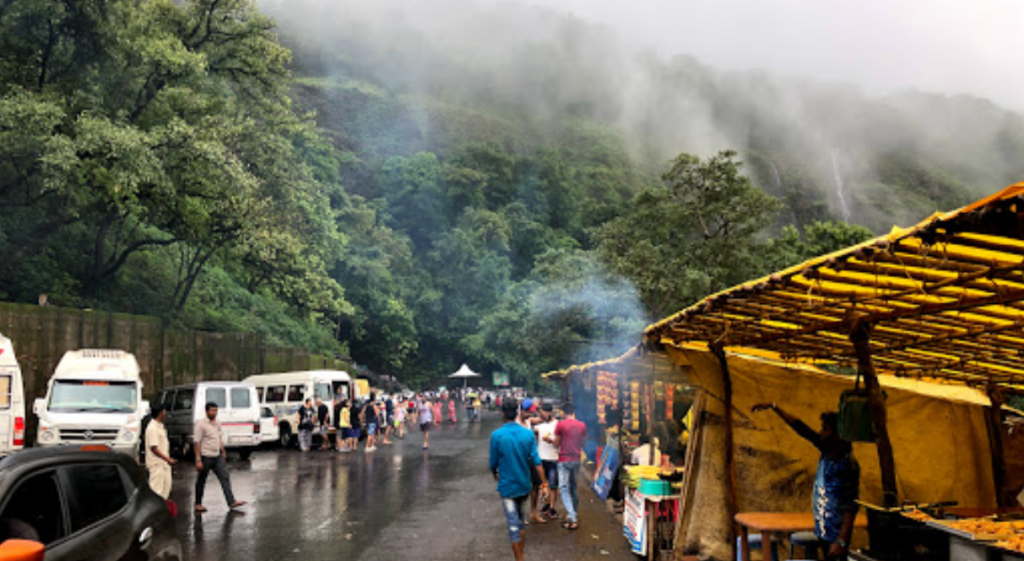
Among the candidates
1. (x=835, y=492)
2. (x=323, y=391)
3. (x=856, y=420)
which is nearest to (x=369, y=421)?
(x=323, y=391)

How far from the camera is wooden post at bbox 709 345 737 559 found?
8078mm

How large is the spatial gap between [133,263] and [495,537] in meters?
27.9

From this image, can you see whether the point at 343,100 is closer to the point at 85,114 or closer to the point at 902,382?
the point at 85,114

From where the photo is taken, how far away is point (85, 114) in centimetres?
2159

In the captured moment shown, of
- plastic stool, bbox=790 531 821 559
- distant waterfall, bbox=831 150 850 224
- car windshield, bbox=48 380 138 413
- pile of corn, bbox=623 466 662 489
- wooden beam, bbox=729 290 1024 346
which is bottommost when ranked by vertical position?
plastic stool, bbox=790 531 821 559

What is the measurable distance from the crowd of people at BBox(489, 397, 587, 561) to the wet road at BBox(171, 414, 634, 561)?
0.51m

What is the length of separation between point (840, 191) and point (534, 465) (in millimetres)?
164136

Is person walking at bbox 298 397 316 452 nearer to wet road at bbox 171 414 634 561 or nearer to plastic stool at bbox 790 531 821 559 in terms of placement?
wet road at bbox 171 414 634 561

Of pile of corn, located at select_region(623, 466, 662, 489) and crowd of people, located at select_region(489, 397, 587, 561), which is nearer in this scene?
crowd of people, located at select_region(489, 397, 587, 561)

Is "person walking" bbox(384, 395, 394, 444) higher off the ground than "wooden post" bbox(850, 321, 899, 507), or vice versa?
"wooden post" bbox(850, 321, 899, 507)

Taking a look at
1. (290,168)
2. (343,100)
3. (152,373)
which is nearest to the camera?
(152,373)

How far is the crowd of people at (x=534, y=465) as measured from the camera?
26.0 feet

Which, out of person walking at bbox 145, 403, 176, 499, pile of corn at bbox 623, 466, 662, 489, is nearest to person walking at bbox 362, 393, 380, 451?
person walking at bbox 145, 403, 176, 499

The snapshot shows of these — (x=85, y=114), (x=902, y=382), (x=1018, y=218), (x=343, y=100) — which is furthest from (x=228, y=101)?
(x=343, y=100)
